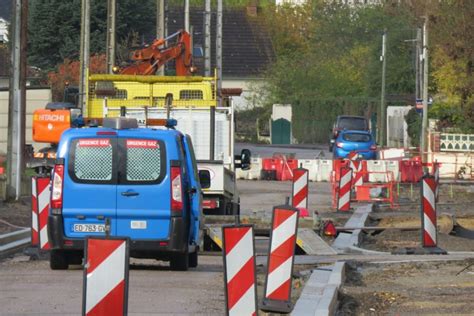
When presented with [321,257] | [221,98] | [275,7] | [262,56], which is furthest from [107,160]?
[275,7]

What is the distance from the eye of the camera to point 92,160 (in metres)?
15.9

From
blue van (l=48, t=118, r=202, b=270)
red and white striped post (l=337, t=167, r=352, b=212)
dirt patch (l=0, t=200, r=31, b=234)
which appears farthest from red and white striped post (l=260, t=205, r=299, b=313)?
red and white striped post (l=337, t=167, r=352, b=212)

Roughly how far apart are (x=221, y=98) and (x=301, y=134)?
5699cm

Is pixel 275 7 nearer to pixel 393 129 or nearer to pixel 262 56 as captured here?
pixel 262 56

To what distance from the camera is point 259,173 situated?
153 feet

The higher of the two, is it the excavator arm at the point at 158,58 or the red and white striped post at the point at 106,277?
the excavator arm at the point at 158,58

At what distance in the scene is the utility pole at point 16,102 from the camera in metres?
27.0

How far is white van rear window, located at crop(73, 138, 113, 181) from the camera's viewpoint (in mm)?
15852

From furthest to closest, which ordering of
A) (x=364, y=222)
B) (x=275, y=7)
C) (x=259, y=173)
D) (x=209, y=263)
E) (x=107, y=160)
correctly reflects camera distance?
(x=275, y=7) < (x=259, y=173) < (x=364, y=222) < (x=209, y=263) < (x=107, y=160)

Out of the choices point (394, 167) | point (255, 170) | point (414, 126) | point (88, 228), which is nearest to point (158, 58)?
point (394, 167)

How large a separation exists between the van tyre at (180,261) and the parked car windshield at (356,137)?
37920mm

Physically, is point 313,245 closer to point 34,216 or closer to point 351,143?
point 34,216

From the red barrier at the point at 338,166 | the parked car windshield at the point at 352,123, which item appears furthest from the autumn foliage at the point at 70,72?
the red barrier at the point at 338,166

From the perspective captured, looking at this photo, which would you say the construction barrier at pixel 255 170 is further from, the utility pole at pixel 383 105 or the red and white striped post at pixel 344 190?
the utility pole at pixel 383 105
